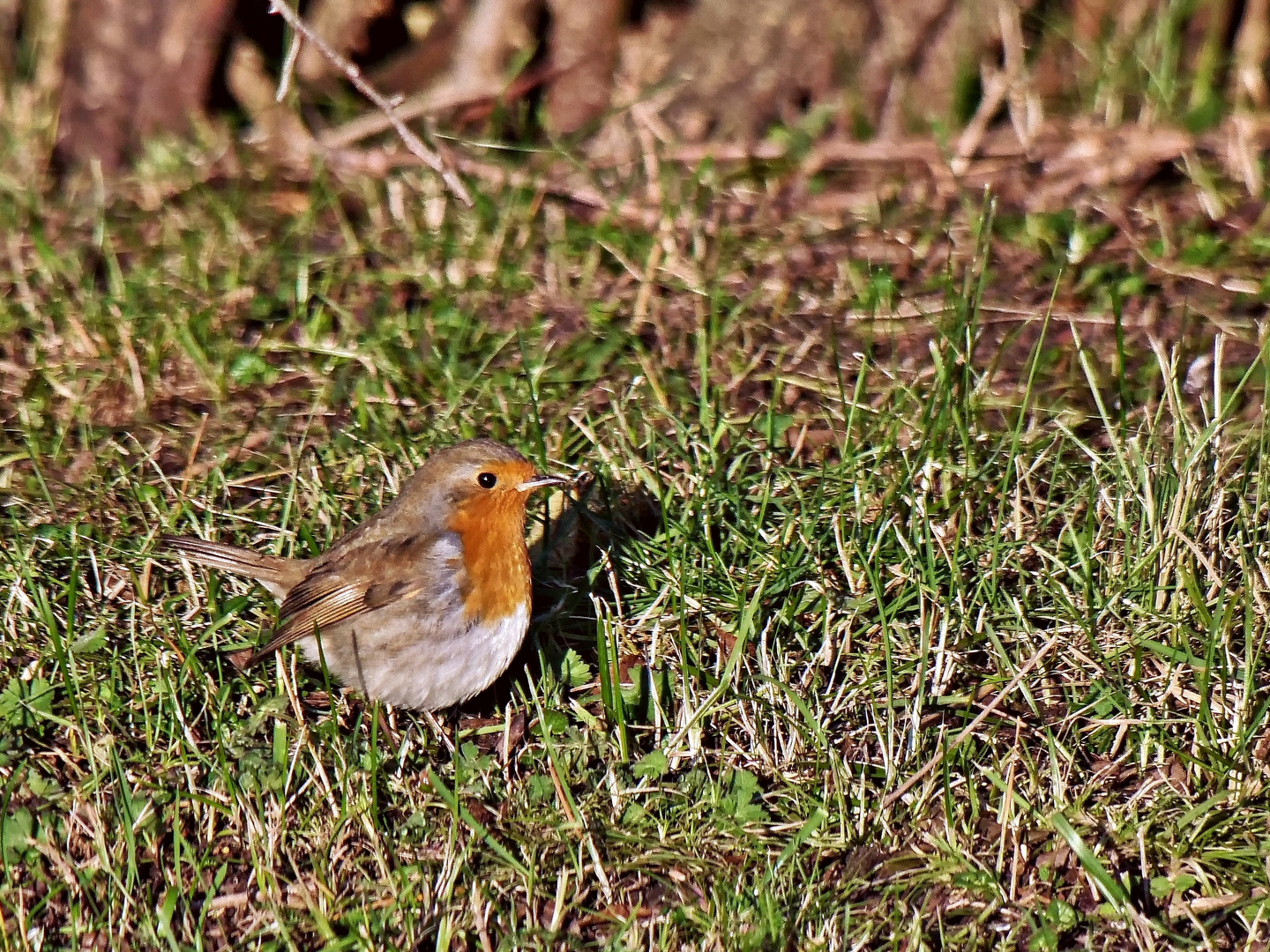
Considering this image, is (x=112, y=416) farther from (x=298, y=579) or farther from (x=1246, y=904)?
(x=1246, y=904)

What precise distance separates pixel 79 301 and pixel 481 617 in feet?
8.46

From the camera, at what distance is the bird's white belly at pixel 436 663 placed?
4688 millimetres

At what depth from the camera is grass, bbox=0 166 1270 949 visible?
13.5 ft

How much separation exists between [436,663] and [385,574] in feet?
1.10

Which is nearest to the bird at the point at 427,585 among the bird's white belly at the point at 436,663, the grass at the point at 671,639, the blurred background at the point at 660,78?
the bird's white belly at the point at 436,663

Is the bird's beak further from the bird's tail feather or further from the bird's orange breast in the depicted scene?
the bird's tail feather

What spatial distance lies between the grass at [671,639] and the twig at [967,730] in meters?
0.03

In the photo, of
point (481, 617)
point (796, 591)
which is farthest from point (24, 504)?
point (796, 591)

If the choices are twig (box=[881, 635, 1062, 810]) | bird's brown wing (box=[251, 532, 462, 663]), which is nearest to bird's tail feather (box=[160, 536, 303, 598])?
bird's brown wing (box=[251, 532, 462, 663])

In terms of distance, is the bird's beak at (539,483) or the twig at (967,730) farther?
the bird's beak at (539,483)

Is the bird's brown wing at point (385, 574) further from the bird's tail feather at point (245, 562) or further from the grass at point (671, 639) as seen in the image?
the grass at point (671, 639)

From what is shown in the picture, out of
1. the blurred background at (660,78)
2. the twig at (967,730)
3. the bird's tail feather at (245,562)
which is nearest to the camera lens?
the twig at (967,730)

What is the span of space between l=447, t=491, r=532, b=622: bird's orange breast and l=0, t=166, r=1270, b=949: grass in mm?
250

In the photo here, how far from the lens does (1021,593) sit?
4.72 metres
